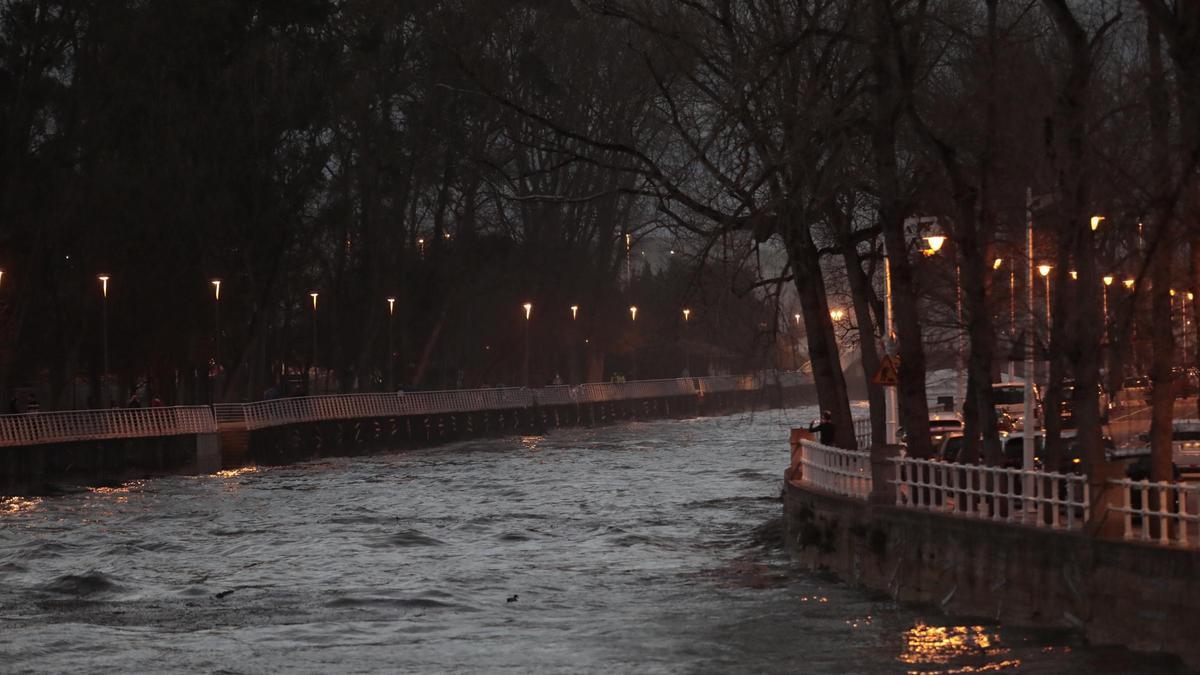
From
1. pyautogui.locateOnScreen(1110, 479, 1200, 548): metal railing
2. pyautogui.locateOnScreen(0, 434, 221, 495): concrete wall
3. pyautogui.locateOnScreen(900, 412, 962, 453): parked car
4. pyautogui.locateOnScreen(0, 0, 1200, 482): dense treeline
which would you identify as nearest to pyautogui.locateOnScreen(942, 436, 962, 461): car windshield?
pyautogui.locateOnScreen(0, 0, 1200, 482): dense treeline

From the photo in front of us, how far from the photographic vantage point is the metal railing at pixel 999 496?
20.9 m

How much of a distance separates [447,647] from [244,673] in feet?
9.61

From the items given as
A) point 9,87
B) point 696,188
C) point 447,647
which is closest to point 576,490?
point 696,188

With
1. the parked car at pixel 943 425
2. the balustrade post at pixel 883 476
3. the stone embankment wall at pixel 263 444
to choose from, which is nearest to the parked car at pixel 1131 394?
the parked car at pixel 943 425

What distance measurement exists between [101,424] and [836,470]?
34.8 m

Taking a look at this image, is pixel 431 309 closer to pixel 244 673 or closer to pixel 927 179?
pixel 927 179

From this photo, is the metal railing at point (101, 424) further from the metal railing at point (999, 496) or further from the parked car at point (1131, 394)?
the metal railing at point (999, 496)

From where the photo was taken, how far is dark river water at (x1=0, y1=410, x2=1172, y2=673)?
21938 mm

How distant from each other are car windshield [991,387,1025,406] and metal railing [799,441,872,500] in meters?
21.4

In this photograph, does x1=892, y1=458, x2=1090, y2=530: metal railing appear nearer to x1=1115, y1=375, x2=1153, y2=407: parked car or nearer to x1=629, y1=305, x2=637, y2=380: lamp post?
x1=1115, y1=375, x2=1153, y2=407: parked car

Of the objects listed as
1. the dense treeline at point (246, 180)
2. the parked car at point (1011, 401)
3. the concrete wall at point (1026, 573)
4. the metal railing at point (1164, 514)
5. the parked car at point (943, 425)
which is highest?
the dense treeline at point (246, 180)

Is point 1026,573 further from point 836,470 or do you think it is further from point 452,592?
point 452,592

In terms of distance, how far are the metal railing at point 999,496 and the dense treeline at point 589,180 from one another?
1.43 metres

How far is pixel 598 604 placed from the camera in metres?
27.2
